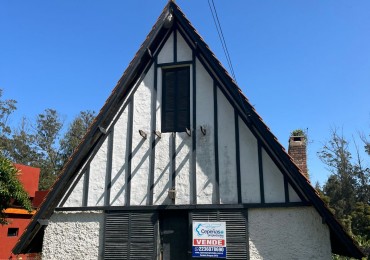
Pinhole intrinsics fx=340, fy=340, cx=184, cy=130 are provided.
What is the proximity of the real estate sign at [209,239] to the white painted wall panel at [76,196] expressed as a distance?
290cm

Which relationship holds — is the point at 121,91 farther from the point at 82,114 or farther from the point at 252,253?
the point at 82,114

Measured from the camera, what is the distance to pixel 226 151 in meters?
7.51

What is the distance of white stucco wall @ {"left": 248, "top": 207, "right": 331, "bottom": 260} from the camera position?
665 centimetres

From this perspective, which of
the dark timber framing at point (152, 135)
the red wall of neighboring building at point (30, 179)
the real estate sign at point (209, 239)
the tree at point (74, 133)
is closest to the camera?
the real estate sign at point (209, 239)

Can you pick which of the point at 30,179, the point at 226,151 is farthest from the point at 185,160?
the point at 30,179

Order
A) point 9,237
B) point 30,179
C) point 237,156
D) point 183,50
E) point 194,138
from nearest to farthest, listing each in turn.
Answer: point 237,156 < point 194,138 < point 183,50 < point 9,237 < point 30,179

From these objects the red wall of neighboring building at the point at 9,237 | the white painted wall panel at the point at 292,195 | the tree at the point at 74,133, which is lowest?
the red wall of neighboring building at the point at 9,237

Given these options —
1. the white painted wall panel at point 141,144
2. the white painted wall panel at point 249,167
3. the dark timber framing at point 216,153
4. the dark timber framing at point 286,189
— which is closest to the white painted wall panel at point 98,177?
the white painted wall panel at point 141,144

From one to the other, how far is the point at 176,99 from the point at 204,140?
1.31 meters

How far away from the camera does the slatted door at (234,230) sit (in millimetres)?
6977

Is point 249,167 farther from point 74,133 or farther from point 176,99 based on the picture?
point 74,133

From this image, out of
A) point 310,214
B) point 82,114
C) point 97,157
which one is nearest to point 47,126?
point 82,114

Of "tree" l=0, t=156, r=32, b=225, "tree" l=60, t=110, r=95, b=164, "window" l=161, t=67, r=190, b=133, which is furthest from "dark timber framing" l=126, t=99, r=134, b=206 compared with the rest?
"tree" l=60, t=110, r=95, b=164

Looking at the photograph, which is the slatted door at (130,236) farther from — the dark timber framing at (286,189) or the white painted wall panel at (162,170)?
Result: the dark timber framing at (286,189)
